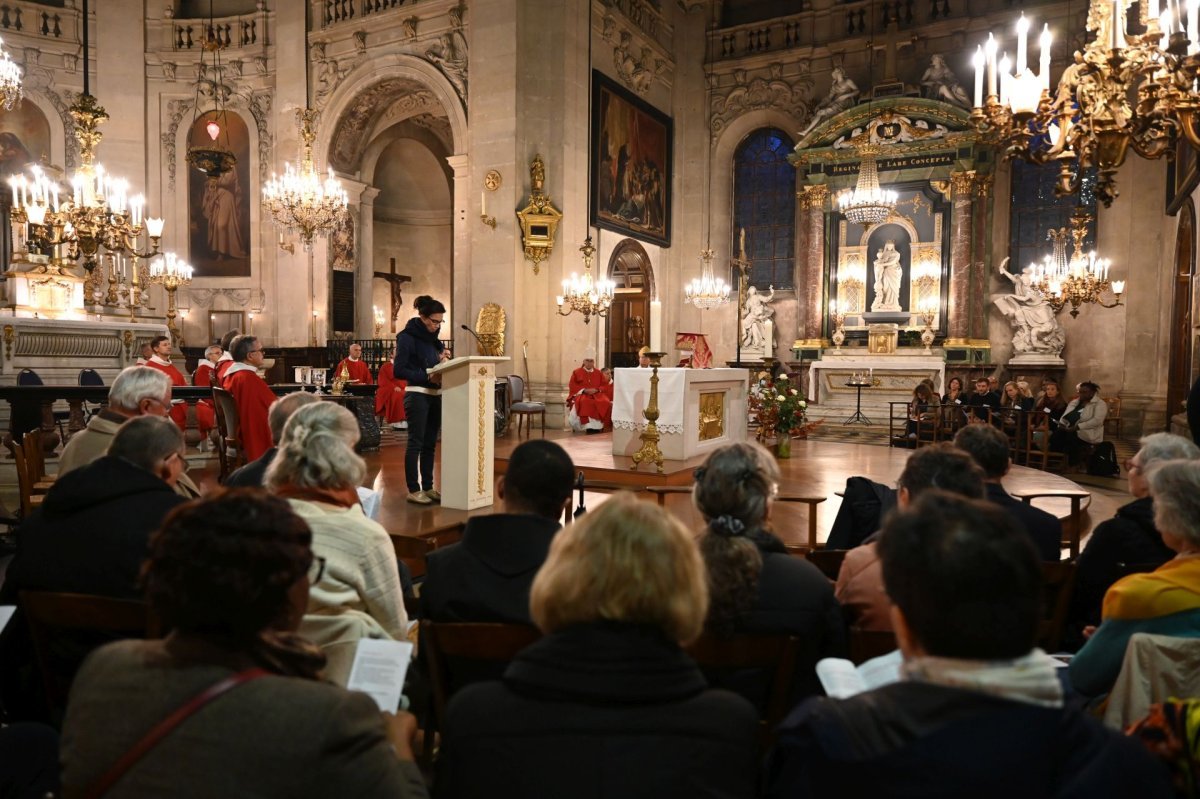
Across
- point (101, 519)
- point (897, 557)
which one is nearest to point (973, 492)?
point (897, 557)

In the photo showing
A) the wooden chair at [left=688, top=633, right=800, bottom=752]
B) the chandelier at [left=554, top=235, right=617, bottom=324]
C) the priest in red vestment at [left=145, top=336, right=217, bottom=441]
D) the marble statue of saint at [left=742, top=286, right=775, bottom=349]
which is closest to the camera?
the wooden chair at [left=688, top=633, right=800, bottom=752]

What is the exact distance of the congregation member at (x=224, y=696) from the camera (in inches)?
43.6

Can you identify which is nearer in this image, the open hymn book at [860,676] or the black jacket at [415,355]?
the open hymn book at [860,676]

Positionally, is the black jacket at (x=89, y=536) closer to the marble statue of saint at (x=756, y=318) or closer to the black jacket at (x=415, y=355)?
the black jacket at (x=415, y=355)

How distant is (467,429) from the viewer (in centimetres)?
538

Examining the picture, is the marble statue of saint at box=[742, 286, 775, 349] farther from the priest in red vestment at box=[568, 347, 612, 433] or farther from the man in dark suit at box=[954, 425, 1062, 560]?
the man in dark suit at box=[954, 425, 1062, 560]

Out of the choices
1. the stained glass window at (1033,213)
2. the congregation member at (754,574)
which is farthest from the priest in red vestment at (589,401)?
the congregation member at (754,574)

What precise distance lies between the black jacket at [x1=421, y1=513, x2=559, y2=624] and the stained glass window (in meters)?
15.4

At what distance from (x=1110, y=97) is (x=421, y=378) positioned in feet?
15.5

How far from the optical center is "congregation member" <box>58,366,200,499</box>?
146 inches

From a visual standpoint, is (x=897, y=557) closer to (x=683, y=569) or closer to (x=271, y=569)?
(x=683, y=569)

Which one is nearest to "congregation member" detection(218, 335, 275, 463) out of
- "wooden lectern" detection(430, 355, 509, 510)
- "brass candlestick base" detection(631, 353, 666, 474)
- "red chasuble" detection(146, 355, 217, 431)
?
"wooden lectern" detection(430, 355, 509, 510)

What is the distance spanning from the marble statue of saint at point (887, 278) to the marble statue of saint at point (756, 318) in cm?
218

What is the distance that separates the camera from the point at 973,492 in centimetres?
249
